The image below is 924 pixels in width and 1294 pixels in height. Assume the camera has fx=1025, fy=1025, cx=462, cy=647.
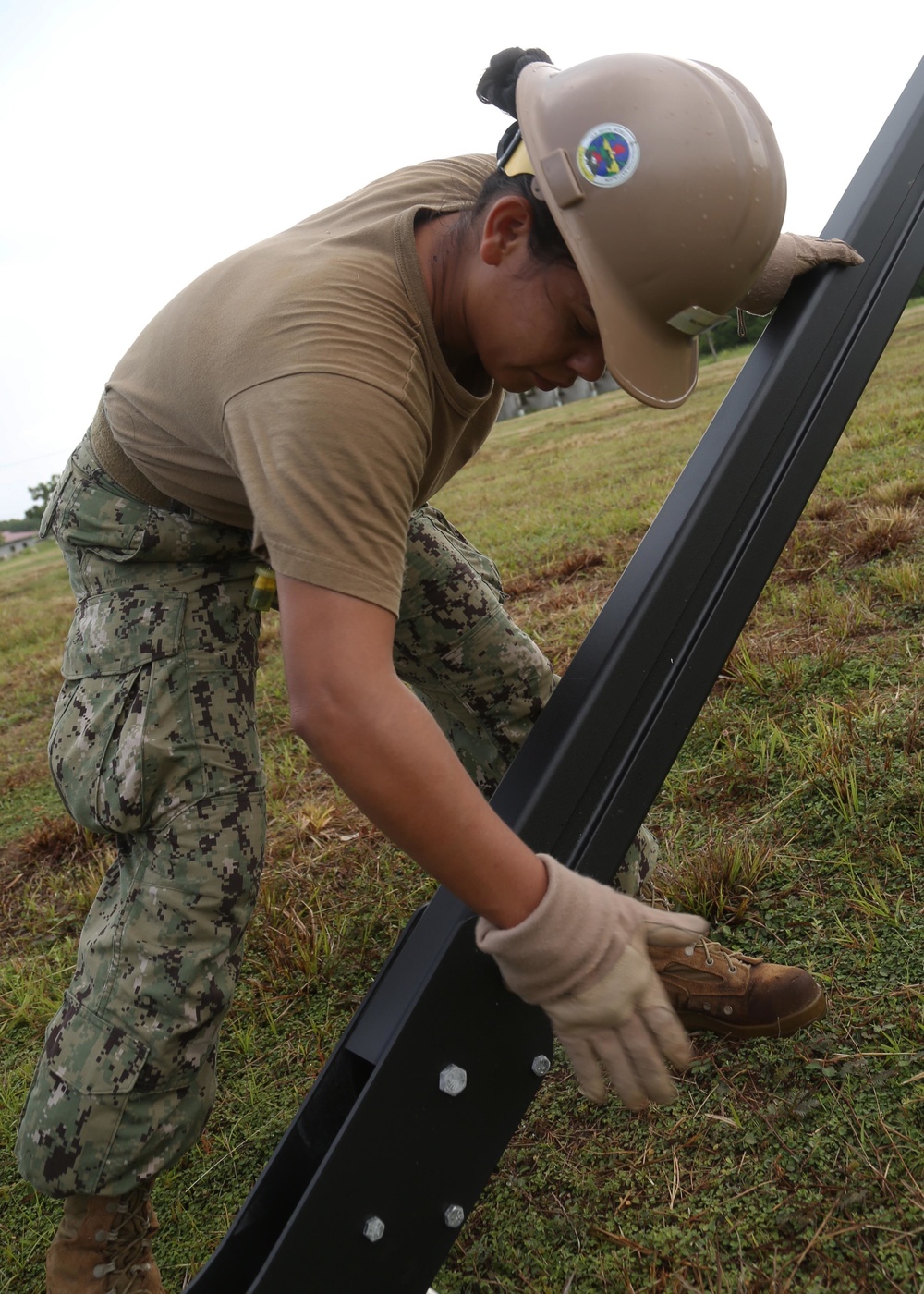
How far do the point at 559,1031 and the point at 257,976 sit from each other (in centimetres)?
130

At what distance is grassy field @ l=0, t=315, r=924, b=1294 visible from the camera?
1468 millimetres

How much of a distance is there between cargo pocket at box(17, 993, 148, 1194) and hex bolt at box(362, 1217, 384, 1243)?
500mm

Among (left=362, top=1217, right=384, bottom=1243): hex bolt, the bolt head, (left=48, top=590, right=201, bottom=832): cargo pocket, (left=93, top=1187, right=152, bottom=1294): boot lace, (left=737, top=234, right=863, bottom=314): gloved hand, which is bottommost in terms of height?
(left=93, top=1187, right=152, bottom=1294): boot lace

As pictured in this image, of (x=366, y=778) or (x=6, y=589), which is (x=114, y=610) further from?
(x=6, y=589)

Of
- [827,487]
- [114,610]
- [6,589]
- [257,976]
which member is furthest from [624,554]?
[6,589]

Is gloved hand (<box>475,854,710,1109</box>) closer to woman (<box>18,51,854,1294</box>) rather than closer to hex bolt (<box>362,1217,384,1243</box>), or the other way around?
woman (<box>18,51,854,1294</box>)

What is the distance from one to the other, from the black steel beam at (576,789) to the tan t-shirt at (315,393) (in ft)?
1.16

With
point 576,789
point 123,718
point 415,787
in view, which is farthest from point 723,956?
point 123,718

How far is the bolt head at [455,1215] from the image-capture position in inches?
49.4

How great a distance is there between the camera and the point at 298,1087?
2004 mm

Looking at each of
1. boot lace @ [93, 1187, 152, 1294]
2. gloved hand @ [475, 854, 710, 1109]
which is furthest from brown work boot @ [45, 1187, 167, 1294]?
gloved hand @ [475, 854, 710, 1109]

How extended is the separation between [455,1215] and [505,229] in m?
1.24

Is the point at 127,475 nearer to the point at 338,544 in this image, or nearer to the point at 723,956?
the point at 338,544

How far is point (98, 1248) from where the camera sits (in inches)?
62.8
